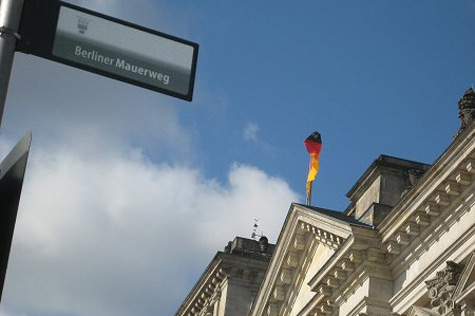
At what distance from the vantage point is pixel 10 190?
5773 mm

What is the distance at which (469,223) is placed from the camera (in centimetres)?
2397

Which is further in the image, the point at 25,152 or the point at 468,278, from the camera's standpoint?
the point at 468,278

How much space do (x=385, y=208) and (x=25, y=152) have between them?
2425 centimetres

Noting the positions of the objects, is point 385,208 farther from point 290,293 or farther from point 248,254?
point 248,254

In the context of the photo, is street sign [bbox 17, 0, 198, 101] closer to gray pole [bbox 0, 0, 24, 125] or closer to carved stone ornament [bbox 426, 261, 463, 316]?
gray pole [bbox 0, 0, 24, 125]

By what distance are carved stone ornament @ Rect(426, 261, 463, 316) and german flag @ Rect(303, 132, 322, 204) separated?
10498mm

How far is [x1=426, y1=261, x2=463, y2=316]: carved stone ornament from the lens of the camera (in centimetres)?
2406

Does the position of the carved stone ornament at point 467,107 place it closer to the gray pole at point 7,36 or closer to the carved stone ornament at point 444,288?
the carved stone ornament at point 444,288

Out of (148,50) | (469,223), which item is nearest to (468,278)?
(469,223)

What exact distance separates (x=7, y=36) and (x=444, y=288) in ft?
64.3

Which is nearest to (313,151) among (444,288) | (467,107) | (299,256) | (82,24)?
(299,256)

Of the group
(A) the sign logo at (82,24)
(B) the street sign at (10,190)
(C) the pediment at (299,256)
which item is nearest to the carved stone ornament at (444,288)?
(C) the pediment at (299,256)

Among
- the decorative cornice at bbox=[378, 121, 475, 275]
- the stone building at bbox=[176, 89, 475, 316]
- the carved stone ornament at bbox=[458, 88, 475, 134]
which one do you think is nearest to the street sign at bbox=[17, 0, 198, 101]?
the decorative cornice at bbox=[378, 121, 475, 275]

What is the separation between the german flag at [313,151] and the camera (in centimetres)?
3519
